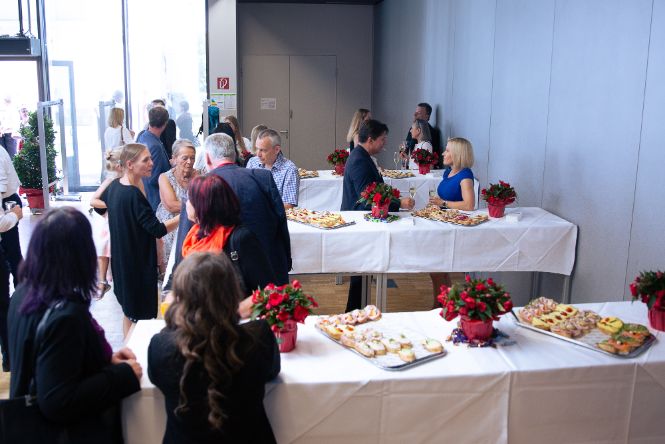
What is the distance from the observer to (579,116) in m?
4.71

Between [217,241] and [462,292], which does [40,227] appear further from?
[462,292]

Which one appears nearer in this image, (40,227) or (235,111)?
(40,227)

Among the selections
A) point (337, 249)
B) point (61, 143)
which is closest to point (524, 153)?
point (337, 249)

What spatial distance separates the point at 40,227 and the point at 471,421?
1.66 metres

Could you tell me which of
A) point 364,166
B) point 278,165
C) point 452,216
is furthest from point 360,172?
point 452,216

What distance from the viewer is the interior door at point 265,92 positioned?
12.2 m

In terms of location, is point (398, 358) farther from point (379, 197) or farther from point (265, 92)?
point (265, 92)

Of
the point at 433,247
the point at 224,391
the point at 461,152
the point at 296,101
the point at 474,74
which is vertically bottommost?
the point at 433,247

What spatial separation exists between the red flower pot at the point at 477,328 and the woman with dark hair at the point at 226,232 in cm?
82

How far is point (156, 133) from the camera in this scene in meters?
6.67

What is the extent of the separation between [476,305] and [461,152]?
2652 millimetres

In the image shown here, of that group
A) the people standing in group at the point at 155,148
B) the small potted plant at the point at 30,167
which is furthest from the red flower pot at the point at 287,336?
the small potted plant at the point at 30,167

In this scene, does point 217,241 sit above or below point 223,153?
below

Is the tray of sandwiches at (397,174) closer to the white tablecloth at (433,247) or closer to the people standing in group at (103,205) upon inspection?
the white tablecloth at (433,247)
